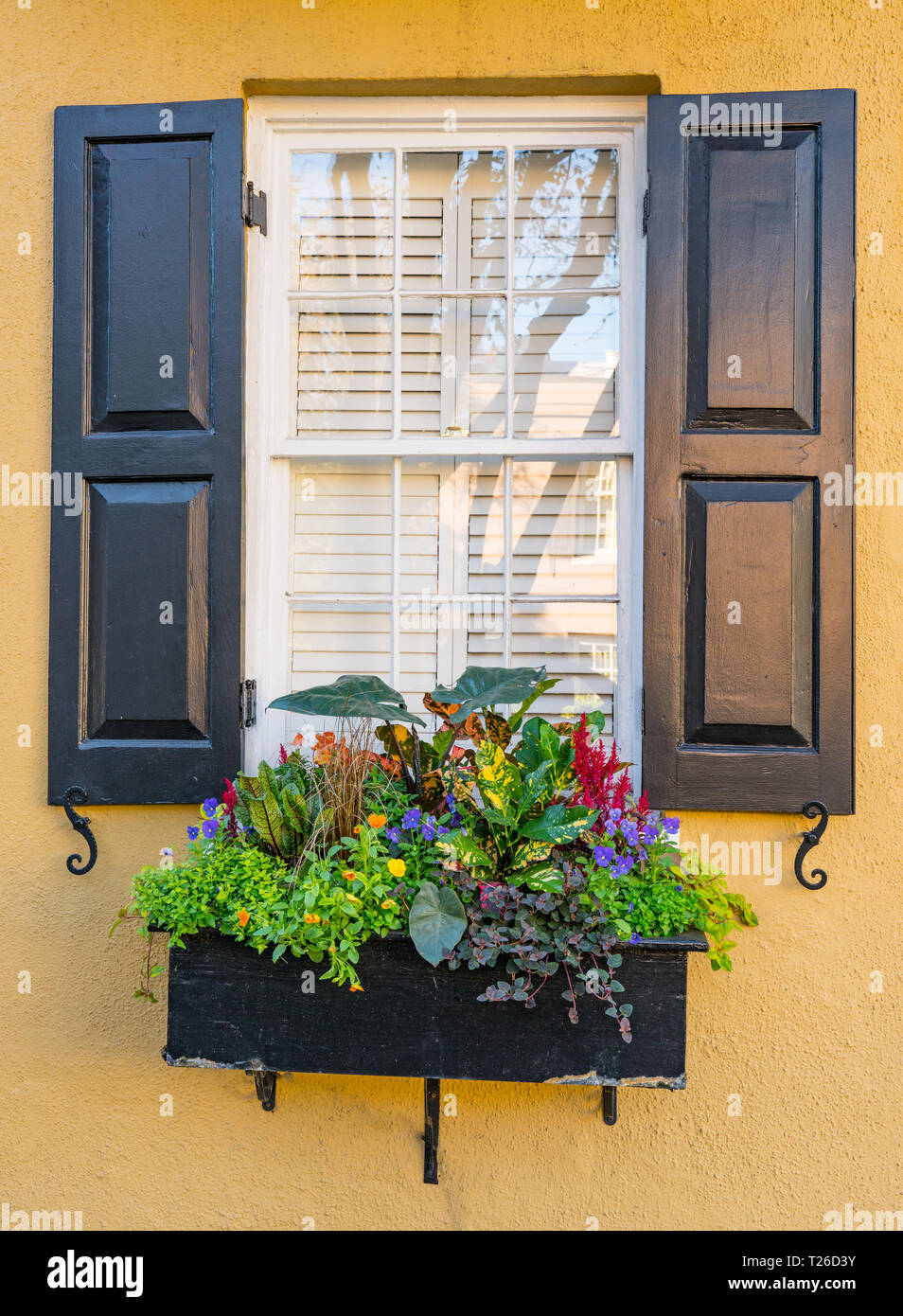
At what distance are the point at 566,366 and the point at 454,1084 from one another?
6.61 ft

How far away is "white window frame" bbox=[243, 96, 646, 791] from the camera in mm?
2195

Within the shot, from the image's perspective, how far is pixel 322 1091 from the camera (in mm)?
2125

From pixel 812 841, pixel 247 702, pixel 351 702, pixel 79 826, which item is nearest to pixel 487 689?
pixel 351 702

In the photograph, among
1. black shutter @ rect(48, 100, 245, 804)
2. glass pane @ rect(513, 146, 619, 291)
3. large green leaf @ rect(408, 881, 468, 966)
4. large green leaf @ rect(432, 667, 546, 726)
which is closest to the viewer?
large green leaf @ rect(408, 881, 468, 966)

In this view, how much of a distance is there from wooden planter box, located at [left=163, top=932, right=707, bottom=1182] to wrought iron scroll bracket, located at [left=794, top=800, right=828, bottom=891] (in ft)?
1.39

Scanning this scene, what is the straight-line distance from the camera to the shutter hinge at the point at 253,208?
84.7 inches

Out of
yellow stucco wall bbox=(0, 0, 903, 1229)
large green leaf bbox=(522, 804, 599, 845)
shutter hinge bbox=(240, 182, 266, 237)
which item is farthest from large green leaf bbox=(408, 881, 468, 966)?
shutter hinge bbox=(240, 182, 266, 237)

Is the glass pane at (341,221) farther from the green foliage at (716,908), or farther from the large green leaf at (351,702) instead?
the green foliage at (716,908)

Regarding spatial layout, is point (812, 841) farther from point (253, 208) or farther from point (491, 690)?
point (253, 208)

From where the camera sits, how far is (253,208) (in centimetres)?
218

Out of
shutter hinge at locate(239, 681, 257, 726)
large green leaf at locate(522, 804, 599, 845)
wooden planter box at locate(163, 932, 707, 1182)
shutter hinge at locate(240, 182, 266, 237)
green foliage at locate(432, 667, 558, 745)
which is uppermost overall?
shutter hinge at locate(240, 182, 266, 237)

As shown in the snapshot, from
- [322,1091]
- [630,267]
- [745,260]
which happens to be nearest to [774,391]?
[745,260]

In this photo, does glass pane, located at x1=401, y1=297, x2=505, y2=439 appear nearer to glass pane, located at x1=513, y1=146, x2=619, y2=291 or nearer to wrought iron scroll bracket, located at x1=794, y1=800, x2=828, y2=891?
glass pane, located at x1=513, y1=146, x2=619, y2=291
